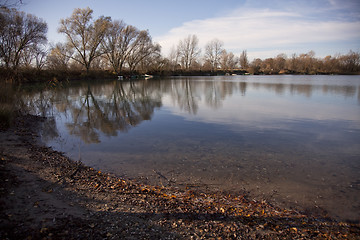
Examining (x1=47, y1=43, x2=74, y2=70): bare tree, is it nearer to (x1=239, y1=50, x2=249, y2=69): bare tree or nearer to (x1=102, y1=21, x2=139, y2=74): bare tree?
(x1=102, y1=21, x2=139, y2=74): bare tree

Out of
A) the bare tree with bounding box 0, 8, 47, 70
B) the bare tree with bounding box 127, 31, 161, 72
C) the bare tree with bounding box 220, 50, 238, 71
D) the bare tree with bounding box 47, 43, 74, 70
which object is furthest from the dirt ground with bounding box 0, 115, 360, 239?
the bare tree with bounding box 220, 50, 238, 71

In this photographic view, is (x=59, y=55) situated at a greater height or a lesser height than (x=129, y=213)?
greater

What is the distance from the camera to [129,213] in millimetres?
3121

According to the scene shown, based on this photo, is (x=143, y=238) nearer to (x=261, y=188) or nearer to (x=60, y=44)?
(x=261, y=188)

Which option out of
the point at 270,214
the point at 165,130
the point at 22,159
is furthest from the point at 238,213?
the point at 165,130

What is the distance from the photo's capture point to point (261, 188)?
4184 mm

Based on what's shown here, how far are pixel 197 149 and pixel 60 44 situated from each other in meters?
44.6

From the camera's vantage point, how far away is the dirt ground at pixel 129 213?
2682mm

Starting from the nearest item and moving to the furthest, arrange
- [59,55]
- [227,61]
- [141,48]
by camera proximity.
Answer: [59,55] < [141,48] < [227,61]

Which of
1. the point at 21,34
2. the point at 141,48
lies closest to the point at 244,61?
the point at 141,48

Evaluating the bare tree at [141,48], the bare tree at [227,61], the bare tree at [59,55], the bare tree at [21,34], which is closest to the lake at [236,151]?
the bare tree at [21,34]

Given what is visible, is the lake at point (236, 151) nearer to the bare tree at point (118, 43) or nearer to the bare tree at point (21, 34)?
the bare tree at point (21, 34)

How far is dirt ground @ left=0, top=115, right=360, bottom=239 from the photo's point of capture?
2682 millimetres

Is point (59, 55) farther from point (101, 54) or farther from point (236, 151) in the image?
point (236, 151)
